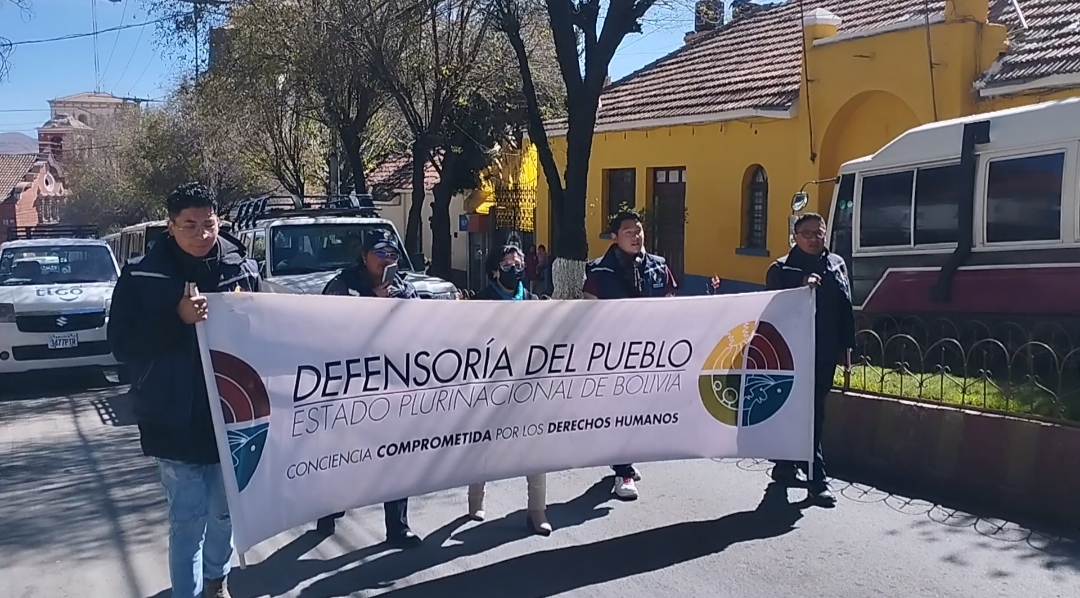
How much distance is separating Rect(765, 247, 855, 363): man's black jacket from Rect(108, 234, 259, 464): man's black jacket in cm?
370

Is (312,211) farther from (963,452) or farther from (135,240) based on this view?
(963,452)

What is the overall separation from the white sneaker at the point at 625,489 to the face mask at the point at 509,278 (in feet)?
5.09

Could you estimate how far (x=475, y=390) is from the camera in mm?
5504

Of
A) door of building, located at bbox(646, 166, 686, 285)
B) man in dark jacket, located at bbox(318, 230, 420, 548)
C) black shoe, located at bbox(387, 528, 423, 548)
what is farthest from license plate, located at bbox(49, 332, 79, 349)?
door of building, located at bbox(646, 166, 686, 285)

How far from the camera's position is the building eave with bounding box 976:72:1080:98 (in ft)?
38.3

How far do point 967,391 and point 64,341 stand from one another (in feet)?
32.3

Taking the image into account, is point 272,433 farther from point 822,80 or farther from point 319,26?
point 319,26

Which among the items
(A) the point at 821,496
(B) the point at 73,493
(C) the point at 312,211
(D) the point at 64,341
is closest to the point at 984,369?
(A) the point at 821,496

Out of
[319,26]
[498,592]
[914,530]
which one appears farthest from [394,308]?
[319,26]

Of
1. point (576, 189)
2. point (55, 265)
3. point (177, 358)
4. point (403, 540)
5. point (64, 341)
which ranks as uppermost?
point (576, 189)

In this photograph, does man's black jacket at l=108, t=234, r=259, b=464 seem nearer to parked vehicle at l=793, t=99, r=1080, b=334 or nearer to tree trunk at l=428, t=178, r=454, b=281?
parked vehicle at l=793, t=99, r=1080, b=334

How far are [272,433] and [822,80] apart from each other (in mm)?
12496

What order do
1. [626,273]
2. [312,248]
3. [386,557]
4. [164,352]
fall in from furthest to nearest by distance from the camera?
[312,248]
[626,273]
[386,557]
[164,352]

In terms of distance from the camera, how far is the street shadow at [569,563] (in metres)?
5.23
